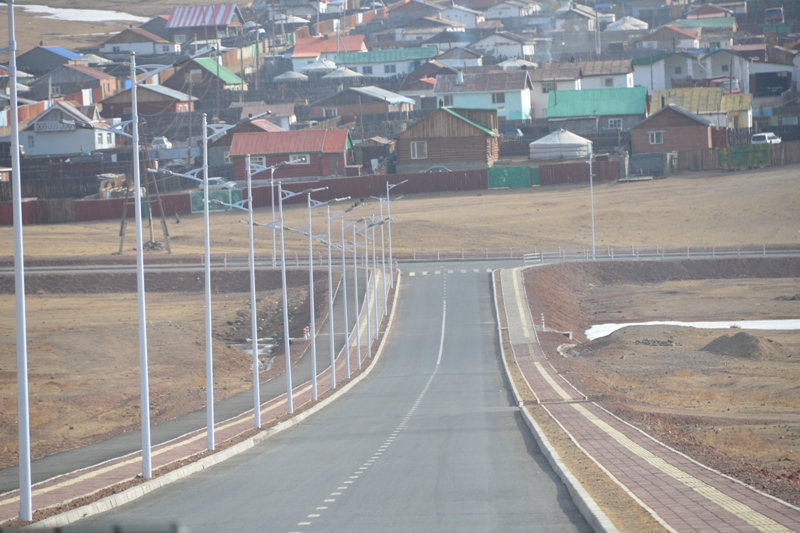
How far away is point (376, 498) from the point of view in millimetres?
21516

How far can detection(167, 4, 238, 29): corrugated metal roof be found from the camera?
620 feet

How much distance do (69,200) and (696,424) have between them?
82.2 meters

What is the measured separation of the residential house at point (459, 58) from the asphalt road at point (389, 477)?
412ft

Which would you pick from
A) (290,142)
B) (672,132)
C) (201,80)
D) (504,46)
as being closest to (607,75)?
(672,132)

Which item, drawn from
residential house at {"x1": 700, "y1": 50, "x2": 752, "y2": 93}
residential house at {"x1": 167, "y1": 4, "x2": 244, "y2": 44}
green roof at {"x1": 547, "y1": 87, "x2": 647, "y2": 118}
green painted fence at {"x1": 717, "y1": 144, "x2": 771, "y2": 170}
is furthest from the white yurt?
residential house at {"x1": 167, "y1": 4, "x2": 244, "y2": 44}

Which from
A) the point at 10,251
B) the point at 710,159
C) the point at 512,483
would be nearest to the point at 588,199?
the point at 710,159

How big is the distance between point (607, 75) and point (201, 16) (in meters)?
82.8

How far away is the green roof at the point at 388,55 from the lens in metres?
167

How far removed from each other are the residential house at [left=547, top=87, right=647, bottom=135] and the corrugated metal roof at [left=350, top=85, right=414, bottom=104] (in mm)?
21108

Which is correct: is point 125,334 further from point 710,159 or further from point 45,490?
point 710,159

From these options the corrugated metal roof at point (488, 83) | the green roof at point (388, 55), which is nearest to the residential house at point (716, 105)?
the corrugated metal roof at point (488, 83)

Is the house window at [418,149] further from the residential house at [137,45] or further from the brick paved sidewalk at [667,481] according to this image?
the brick paved sidewalk at [667,481]

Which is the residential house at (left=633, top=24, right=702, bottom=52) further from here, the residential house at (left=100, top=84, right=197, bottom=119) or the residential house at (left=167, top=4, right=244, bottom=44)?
the residential house at (left=100, top=84, right=197, bottom=119)

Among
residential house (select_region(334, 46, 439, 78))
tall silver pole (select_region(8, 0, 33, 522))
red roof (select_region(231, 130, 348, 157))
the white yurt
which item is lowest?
tall silver pole (select_region(8, 0, 33, 522))
